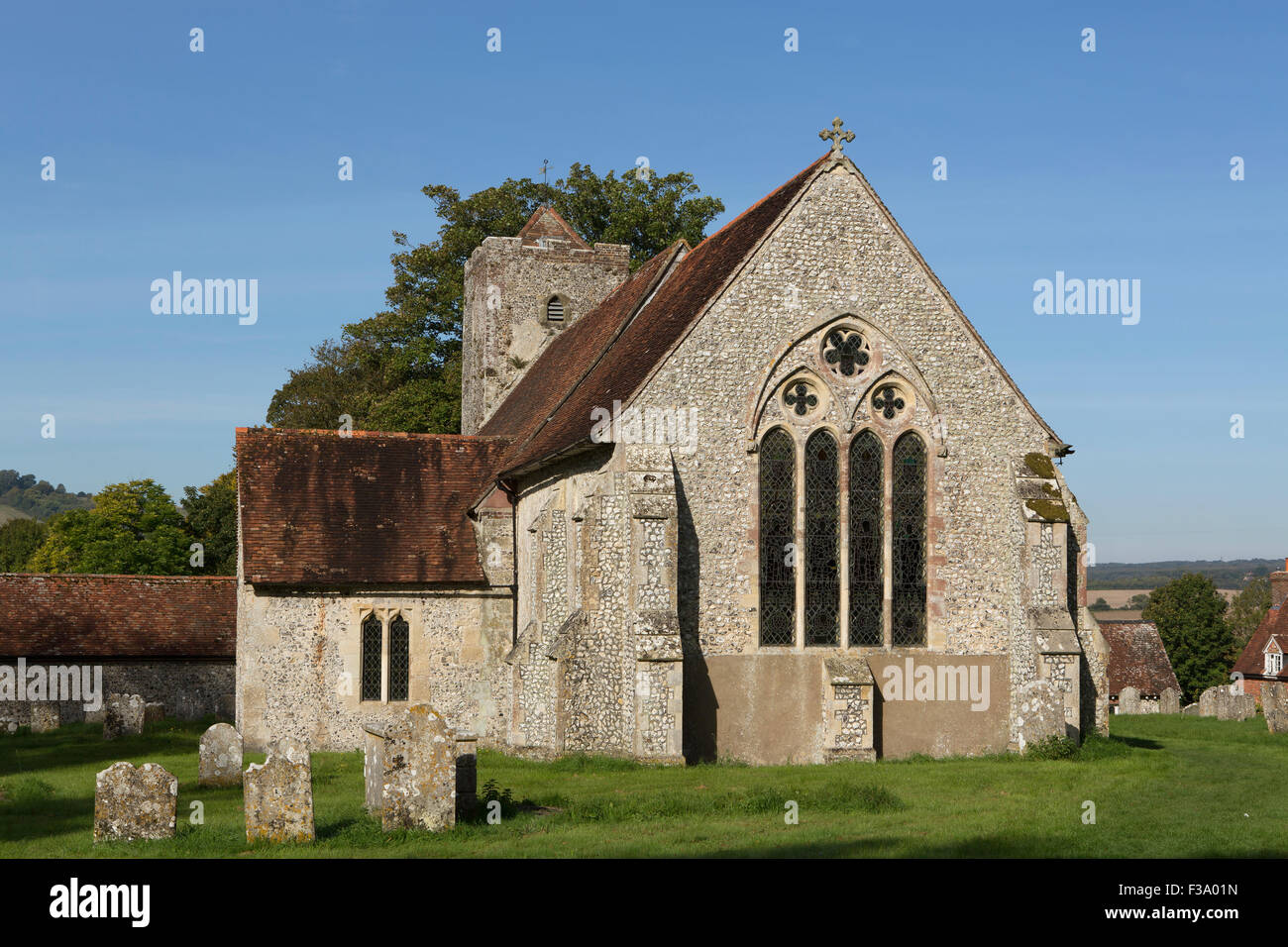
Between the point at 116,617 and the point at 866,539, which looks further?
the point at 116,617

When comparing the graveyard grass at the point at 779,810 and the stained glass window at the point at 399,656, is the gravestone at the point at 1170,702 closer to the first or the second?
the graveyard grass at the point at 779,810

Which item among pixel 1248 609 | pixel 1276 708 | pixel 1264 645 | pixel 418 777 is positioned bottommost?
pixel 1248 609

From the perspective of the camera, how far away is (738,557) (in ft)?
71.4

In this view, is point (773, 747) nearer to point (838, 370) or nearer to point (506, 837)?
point (838, 370)

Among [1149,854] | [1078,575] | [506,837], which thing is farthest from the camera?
[1078,575]

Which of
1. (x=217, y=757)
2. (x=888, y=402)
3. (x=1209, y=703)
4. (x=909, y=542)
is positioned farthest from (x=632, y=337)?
(x=1209, y=703)

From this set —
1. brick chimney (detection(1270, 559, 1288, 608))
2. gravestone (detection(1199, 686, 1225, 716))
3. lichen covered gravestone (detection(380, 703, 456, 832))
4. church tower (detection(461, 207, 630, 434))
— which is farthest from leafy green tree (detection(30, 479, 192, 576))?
brick chimney (detection(1270, 559, 1288, 608))

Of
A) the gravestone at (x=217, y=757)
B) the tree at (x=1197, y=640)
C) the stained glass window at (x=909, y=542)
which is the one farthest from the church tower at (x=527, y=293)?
the tree at (x=1197, y=640)

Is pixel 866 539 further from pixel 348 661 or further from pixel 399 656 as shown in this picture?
pixel 348 661

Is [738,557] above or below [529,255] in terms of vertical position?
below

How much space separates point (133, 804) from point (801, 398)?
12.8 meters

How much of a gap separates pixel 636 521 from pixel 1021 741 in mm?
7720

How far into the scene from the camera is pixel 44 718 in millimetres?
33500
